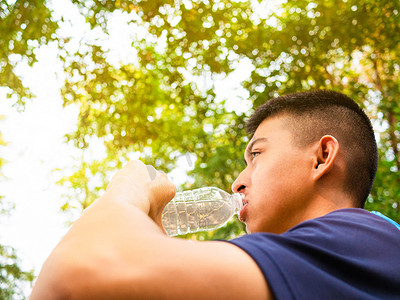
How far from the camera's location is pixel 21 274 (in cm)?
631

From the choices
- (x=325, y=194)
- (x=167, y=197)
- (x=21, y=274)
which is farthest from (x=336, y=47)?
(x=21, y=274)

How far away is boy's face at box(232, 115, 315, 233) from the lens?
4.73ft

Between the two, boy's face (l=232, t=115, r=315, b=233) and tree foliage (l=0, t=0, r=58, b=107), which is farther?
tree foliage (l=0, t=0, r=58, b=107)

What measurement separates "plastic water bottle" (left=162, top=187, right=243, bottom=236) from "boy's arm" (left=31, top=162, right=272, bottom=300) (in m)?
1.62

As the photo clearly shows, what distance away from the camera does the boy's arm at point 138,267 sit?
780 millimetres

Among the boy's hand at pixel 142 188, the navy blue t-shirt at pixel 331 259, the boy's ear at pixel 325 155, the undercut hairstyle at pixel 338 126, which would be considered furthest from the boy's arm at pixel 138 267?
the undercut hairstyle at pixel 338 126

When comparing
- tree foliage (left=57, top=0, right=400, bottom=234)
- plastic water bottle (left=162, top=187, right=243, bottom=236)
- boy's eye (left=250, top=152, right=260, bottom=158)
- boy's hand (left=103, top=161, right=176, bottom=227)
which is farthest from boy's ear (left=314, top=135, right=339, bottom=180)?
tree foliage (left=57, top=0, right=400, bottom=234)

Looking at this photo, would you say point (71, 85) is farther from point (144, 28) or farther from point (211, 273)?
point (211, 273)

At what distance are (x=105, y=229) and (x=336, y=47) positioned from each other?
4.46m

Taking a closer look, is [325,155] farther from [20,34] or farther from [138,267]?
[20,34]

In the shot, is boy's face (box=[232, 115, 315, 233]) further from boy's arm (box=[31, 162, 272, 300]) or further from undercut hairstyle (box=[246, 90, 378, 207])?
boy's arm (box=[31, 162, 272, 300])

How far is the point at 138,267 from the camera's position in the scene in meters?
0.79

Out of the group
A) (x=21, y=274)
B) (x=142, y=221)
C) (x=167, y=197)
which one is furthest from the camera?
(x=21, y=274)

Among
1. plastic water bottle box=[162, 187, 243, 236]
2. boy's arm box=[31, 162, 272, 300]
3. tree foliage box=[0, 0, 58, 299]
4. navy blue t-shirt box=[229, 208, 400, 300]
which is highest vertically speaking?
tree foliage box=[0, 0, 58, 299]
